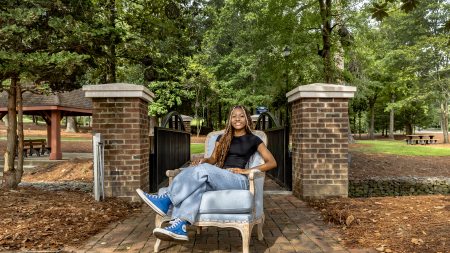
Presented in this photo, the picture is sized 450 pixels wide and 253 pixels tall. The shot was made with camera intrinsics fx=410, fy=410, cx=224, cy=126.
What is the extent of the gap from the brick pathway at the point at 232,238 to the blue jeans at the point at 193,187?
0.45 metres

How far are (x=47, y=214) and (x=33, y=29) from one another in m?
2.59

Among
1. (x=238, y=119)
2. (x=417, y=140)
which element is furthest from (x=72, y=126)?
(x=238, y=119)

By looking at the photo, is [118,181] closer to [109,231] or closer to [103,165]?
[103,165]

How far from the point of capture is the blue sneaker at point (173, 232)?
316 centimetres

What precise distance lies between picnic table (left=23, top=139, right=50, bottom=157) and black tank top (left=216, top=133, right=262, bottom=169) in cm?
1403

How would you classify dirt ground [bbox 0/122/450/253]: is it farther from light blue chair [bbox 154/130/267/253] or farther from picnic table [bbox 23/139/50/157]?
picnic table [bbox 23/139/50/157]

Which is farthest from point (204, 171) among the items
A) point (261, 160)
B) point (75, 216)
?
point (75, 216)

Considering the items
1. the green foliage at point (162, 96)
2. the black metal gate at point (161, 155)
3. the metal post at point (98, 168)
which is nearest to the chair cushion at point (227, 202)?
the metal post at point (98, 168)

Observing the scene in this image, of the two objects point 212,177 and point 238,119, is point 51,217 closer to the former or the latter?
point 212,177

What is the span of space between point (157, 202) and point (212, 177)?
518 mm

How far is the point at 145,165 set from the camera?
6160 millimetres

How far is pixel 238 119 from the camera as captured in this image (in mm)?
4188

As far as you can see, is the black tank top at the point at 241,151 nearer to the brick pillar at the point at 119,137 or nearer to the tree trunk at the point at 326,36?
the brick pillar at the point at 119,137

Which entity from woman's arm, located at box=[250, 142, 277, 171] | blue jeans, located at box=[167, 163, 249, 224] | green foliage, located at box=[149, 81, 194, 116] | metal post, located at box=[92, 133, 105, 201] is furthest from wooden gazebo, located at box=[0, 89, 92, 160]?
blue jeans, located at box=[167, 163, 249, 224]
